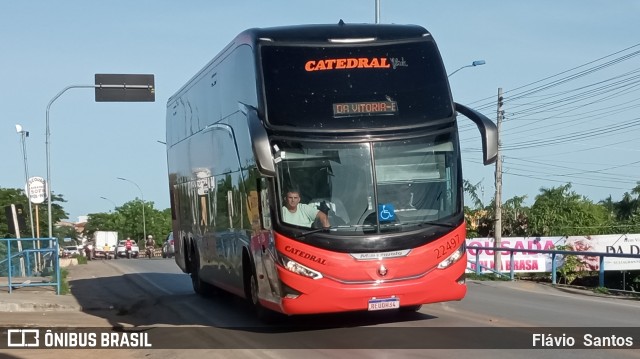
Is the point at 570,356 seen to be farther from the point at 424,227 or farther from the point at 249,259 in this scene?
the point at 249,259

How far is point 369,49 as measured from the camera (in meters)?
12.4

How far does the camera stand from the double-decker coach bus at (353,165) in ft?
37.4

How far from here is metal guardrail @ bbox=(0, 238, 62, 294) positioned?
21375mm

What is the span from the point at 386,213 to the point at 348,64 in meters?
2.18

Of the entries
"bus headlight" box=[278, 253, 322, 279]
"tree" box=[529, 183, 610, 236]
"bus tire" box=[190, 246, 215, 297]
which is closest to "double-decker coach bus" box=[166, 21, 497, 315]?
"bus headlight" box=[278, 253, 322, 279]

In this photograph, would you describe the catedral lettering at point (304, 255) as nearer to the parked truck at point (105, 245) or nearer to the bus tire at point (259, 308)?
the bus tire at point (259, 308)

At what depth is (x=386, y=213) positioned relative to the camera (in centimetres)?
1162

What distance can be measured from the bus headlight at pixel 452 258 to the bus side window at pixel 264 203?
237cm

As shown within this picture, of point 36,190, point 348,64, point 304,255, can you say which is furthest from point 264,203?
point 36,190

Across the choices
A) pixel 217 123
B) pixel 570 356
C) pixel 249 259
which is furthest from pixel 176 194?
pixel 570 356

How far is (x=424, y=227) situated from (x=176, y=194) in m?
10.8

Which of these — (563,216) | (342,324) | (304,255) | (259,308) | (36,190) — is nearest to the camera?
(304,255)

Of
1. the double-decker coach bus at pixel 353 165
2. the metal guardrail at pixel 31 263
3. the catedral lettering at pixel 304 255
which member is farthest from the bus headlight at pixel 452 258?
the metal guardrail at pixel 31 263

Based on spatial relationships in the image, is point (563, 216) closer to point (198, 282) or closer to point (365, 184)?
point (198, 282)
